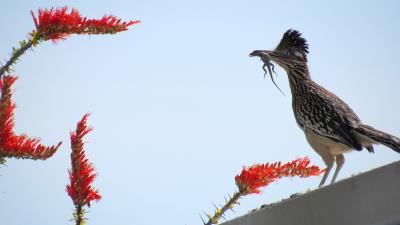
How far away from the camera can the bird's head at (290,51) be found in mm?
7364

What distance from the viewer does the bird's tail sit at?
18.3 ft

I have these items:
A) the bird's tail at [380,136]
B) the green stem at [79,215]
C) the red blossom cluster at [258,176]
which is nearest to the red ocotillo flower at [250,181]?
the red blossom cluster at [258,176]

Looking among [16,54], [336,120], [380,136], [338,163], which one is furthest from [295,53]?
[16,54]

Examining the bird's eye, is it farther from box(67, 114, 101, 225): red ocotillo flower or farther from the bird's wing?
box(67, 114, 101, 225): red ocotillo flower

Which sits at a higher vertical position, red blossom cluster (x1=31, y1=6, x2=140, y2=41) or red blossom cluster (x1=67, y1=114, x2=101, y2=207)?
red blossom cluster (x1=31, y1=6, x2=140, y2=41)

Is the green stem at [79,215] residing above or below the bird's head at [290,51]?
below

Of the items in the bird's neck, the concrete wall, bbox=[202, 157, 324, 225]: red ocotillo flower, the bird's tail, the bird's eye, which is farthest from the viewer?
the bird's eye

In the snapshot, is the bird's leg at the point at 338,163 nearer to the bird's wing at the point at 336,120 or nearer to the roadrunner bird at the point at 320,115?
the roadrunner bird at the point at 320,115

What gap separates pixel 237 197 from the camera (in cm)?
359

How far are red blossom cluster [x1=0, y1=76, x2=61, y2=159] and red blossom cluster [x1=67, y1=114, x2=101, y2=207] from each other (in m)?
0.10

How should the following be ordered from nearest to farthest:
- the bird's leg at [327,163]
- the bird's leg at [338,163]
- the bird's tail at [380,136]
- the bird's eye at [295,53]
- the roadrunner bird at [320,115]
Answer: the bird's tail at [380,136], the roadrunner bird at [320,115], the bird's leg at [327,163], the bird's leg at [338,163], the bird's eye at [295,53]

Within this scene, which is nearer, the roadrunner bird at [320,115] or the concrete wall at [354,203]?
the concrete wall at [354,203]

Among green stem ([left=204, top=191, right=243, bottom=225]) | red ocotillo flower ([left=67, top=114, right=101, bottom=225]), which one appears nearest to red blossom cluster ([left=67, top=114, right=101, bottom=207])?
red ocotillo flower ([left=67, top=114, right=101, bottom=225])

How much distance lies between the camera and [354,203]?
298 cm
